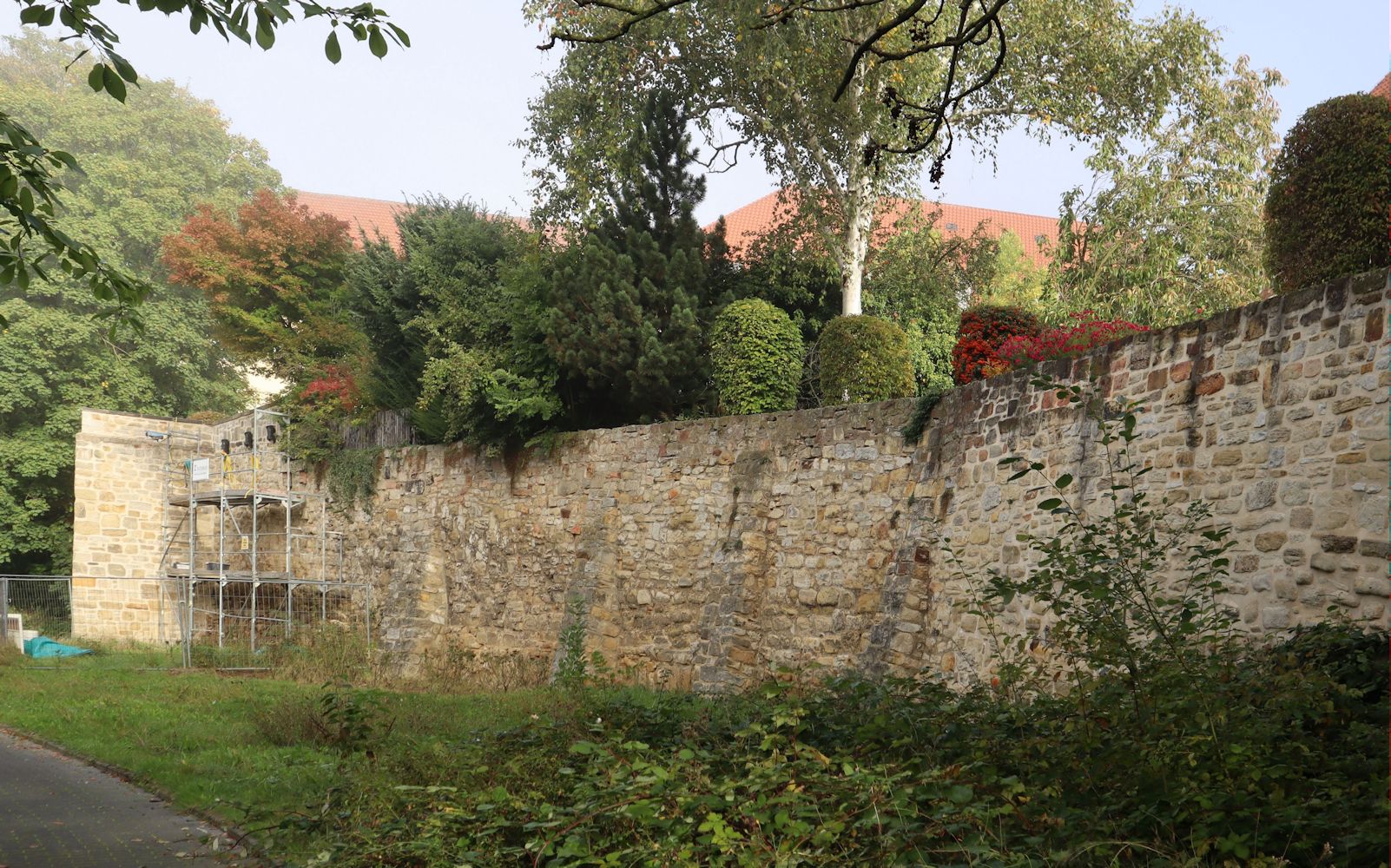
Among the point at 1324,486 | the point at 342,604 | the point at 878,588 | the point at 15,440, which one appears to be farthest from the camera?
the point at 15,440

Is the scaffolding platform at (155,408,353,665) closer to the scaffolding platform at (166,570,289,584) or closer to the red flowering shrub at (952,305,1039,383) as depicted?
the scaffolding platform at (166,570,289,584)

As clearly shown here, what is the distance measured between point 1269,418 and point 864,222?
33.1 ft

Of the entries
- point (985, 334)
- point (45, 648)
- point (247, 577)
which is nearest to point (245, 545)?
point (247, 577)

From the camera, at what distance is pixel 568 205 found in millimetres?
17953

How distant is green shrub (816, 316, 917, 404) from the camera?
39.7 feet

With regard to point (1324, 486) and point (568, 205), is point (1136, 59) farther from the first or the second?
point (1324, 486)

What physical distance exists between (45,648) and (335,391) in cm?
588

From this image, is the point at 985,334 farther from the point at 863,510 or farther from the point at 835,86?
the point at 835,86

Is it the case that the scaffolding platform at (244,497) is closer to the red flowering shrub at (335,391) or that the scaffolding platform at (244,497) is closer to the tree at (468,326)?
the red flowering shrub at (335,391)

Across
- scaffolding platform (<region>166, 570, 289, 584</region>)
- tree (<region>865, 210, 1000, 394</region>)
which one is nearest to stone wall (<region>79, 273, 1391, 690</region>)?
scaffolding platform (<region>166, 570, 289, 584</region>)

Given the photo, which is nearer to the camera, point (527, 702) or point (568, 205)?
point (527, 702)

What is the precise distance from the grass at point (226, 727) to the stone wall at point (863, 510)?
1.97 meters

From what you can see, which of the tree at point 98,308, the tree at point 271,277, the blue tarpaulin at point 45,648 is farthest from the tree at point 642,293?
the tree at point 98,308

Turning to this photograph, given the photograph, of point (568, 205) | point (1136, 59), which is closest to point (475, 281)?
point (568, 205)
